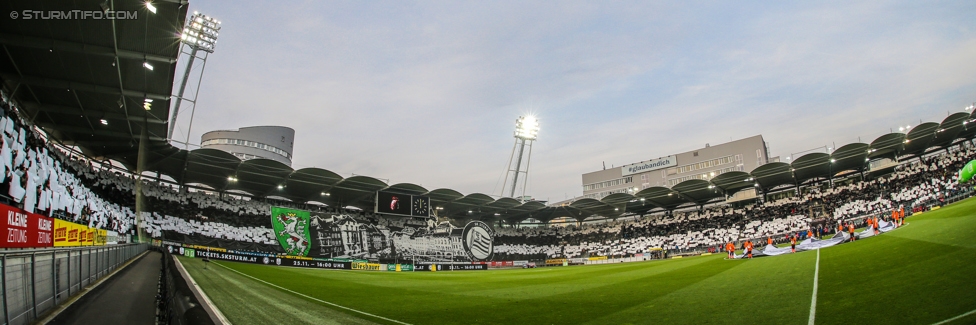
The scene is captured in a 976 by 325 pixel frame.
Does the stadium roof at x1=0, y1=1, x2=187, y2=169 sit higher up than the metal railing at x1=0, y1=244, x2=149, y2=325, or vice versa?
the stadium roof at x1=0, y1=1, x2=187, y2=169

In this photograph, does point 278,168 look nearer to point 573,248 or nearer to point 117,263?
point 117,263

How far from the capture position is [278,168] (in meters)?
38.2

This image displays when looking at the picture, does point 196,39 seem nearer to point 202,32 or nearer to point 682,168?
point 202,32

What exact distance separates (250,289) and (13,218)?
6.24 meters

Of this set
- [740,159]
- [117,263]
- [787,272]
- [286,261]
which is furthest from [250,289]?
[740,159]

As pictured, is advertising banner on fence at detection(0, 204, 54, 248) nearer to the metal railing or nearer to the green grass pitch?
the metal railing

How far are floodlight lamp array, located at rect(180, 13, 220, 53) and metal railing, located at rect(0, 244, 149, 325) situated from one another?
1117 inches

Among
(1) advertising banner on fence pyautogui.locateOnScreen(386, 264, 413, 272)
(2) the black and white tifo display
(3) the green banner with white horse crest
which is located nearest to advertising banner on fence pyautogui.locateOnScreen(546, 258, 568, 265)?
(2) the black and white tifo display

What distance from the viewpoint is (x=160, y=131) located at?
28406 millimetres

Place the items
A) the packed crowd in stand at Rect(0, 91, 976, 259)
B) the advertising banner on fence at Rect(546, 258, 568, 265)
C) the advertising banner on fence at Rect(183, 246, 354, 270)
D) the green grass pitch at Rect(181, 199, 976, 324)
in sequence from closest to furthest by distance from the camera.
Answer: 1. the green grass pitch at Rect(181, 199, 976, 324)
2. the packed crowd in stand at Rect(0, 91, 976, 259)
3. the advertising banner on fence at Rect(183, 246, 354, 270)
4. the advertising banner on fence at Rect(546, 258, 568, 265)

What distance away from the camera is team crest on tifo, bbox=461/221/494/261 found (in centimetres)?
4703

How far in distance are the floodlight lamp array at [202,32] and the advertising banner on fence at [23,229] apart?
25.0m

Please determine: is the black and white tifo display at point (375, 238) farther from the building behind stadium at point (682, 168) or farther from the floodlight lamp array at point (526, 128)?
the building behind stadium at point (682, 168)

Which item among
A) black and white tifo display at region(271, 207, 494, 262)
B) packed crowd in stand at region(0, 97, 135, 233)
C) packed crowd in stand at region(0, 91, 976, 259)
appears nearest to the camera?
packed crowd in stand at region(0, 97, 135, 233)
